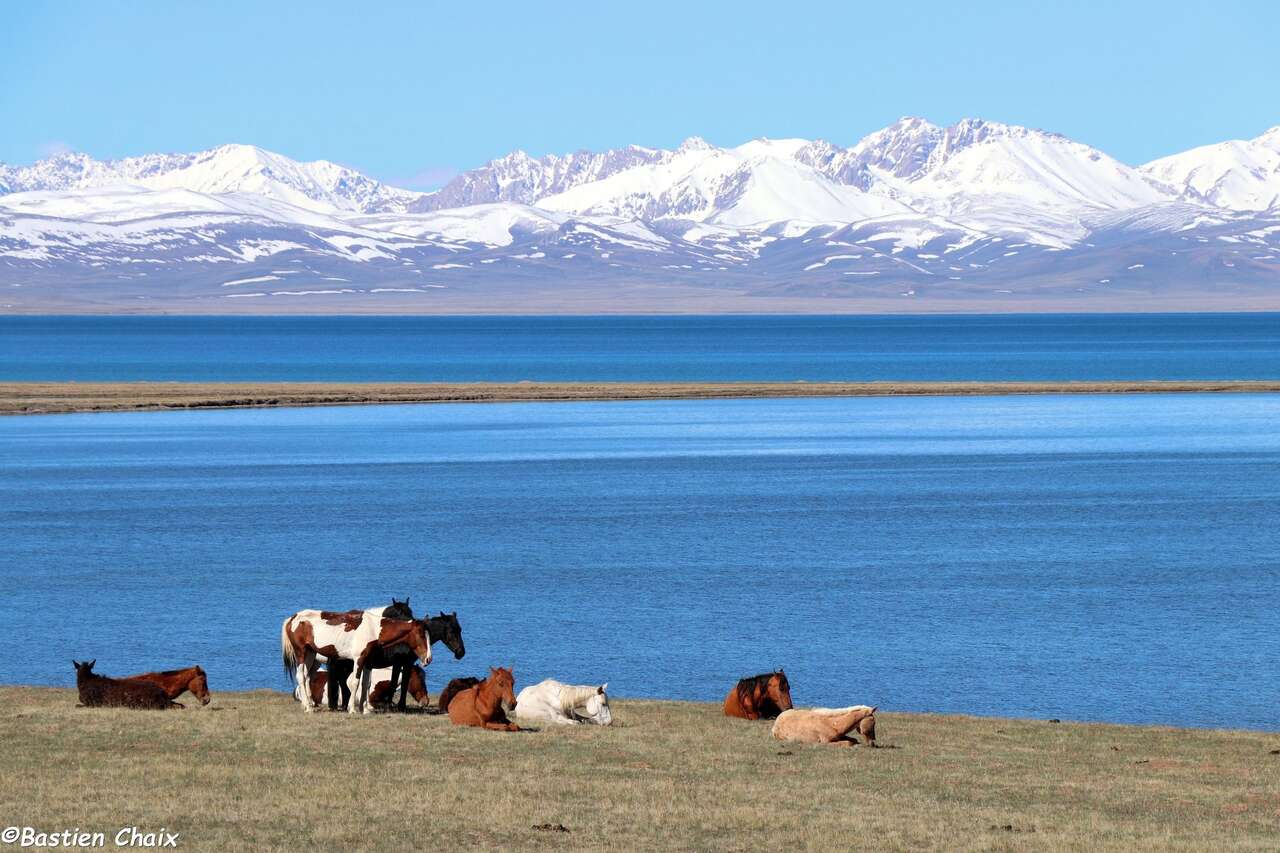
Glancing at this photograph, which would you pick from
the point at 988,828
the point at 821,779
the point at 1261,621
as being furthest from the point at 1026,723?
the point at 1261,621

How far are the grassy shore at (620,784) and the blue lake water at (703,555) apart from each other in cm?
740

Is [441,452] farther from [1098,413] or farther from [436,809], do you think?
[436,809]

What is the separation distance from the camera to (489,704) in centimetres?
2331

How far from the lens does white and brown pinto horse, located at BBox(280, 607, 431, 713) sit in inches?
943

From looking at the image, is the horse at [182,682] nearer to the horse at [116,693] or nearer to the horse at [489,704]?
the horse at [116,693]

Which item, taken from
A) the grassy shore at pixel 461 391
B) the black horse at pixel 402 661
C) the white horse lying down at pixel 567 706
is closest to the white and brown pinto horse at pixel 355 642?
the black horse at pixel 402 661

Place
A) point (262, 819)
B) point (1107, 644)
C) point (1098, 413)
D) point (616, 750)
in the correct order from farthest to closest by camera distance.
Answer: point (1098, 413) → point (1107, 644) → point (616, 750) → point (262, 819)

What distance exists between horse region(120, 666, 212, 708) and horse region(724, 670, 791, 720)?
7021 mm

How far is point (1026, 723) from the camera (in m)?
25.8

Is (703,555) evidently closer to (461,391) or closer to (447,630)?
(447,630)

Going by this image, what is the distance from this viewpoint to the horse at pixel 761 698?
83.1 ft

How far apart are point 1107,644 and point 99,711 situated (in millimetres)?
19760

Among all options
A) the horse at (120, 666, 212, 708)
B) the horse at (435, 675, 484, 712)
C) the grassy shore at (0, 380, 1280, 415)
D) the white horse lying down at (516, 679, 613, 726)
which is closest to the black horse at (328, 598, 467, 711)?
the horse at (435, 675, 484, 712)

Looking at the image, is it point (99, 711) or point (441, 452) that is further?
point (441, 452)
